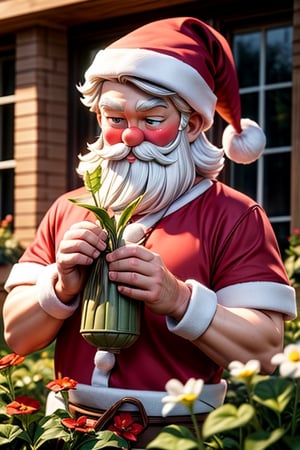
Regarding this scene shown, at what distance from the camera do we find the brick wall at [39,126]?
269 inches

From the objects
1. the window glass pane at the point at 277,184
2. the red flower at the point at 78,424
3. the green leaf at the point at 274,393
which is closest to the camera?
the green leaf at the point at 274,393

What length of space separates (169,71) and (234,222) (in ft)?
1.37

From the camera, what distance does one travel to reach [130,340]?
283cm

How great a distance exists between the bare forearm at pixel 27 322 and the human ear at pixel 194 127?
22.6 inches

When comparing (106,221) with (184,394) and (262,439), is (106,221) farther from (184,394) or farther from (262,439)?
(262,439)

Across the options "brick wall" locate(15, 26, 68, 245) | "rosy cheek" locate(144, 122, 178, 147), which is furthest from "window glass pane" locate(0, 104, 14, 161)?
"rosy cheek" locate(144, 122, 178, 147)

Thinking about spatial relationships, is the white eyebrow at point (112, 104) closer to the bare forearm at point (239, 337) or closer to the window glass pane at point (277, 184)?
the bare forearm at point (239, 337)

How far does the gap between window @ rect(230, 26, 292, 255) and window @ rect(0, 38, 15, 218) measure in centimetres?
171

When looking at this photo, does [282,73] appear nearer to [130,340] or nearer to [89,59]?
[89,59]

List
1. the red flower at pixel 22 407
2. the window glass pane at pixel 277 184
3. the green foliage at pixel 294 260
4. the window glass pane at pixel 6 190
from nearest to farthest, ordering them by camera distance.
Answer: the red flower at pixel 22 407
the green foliage at pixel 294 260
the window glass pane at pixel 277 184
the window glass pane at pixel 6 190

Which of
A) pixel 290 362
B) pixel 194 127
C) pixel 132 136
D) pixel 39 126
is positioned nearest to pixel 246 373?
pixel 290 362

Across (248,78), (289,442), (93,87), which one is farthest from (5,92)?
(289,442)

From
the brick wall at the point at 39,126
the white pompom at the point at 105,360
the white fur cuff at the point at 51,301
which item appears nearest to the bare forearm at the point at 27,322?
the white fur cuff at the point at 51,301

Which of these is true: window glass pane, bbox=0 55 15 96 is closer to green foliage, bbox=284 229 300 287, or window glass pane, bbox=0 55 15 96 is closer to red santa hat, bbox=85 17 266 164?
green foliage, bbox=284 229 300 287
